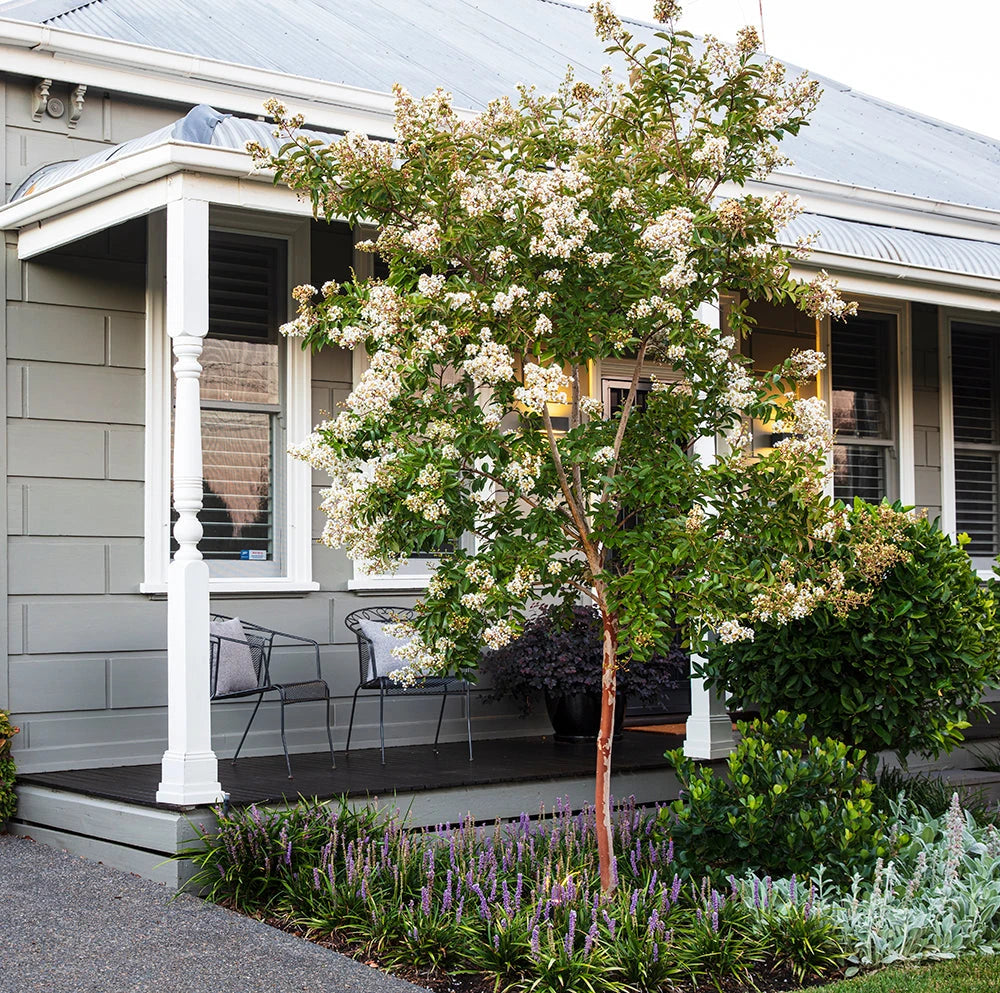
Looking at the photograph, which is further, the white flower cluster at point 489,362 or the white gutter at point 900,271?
the white gutter at point 900,271

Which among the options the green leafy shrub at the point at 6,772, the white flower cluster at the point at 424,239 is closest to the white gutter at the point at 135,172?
the white flower cluster at the point at 424,239

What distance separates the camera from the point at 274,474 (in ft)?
26.1

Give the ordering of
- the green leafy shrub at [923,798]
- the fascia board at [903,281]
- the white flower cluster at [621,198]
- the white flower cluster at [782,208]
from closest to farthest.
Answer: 1. the white flower cluster at [621,198]
2. the white flower cluster at [782,208]
3. the green leafy shrub at [923,798]
4. the fascia board at [903,281]

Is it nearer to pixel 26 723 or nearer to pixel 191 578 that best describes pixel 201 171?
pixel 191 578

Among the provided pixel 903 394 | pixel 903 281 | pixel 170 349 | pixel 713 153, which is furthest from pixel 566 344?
pixel 903 394

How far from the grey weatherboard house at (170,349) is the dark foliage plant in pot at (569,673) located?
0.38 meters

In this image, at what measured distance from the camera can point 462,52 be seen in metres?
9.82

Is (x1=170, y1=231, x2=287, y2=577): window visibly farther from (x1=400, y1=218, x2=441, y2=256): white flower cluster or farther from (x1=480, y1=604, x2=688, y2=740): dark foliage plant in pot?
(x1=400, y1=218, x2=441, y2=256): white flower cluster

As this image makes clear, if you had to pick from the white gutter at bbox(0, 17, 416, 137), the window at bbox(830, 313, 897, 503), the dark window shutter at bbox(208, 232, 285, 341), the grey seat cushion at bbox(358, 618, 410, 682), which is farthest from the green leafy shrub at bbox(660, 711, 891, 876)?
the window at bbox(830, 313, 897, 503)

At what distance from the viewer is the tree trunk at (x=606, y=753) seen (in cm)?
510

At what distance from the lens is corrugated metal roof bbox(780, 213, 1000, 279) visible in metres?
8.28

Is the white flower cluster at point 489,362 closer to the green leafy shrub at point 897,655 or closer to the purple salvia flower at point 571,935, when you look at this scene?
the purple salvia flower at point 571,935

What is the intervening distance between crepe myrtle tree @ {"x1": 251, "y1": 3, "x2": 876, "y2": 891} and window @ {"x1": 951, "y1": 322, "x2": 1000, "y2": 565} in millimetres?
6306

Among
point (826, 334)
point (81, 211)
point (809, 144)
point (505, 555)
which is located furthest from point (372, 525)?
point (809, 144)
